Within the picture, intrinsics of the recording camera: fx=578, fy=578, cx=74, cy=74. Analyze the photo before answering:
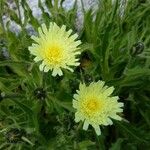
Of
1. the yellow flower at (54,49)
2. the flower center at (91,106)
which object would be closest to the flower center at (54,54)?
the yellow flower at (54,49)

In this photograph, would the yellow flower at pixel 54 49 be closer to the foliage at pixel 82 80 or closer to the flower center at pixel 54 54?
the flower center at pixel 54 54

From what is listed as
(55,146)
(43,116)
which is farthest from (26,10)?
(55,146)

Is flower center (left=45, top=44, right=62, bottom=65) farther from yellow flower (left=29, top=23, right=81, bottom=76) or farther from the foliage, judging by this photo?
the foliage

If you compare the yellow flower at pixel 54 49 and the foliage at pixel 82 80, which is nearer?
the yellow flower at pixel 54 49

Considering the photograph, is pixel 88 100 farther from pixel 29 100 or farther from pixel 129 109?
pixel 129 109

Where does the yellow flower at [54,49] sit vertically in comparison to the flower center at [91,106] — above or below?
above

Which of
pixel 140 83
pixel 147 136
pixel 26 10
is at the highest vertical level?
pixel 26 10

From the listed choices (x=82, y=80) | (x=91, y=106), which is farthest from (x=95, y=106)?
(x=82, y=80)
